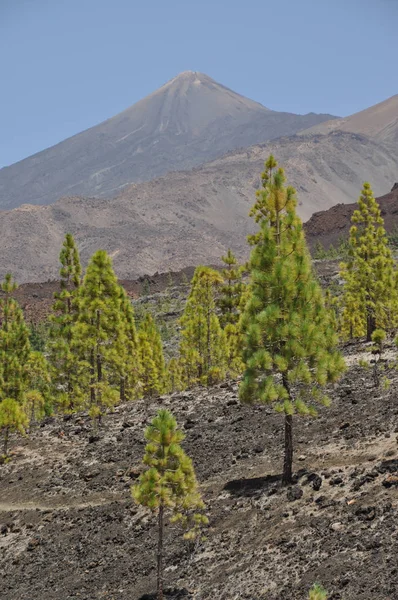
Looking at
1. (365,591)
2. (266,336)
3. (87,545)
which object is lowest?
(87,545)

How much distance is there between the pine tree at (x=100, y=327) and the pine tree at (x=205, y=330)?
279 inches

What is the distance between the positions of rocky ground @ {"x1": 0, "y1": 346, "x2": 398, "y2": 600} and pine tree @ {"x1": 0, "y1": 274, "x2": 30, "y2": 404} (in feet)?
16.0

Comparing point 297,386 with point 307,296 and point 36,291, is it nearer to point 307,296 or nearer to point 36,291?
point 307,296

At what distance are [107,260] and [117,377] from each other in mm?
6914

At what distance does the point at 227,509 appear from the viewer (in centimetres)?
1934

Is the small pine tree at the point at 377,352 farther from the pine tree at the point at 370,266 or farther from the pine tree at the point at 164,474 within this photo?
the pine tree at the point at 164,474

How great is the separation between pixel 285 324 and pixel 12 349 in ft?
72.6

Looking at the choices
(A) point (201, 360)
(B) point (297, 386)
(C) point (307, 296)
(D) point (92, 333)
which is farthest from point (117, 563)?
(A) point (201, 360)

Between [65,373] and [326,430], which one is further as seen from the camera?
[65,373]

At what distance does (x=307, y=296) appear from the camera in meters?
18.6

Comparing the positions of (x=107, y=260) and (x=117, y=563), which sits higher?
(x=107, y=260)

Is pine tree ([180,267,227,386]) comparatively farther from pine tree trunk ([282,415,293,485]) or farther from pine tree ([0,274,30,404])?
pine tree trunk ([282,415,293,485])

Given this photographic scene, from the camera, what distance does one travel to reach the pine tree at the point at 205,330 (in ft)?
133

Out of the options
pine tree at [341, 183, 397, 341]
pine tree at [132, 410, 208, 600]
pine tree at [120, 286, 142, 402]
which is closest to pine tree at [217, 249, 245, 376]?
A: pine tree at [120, 286, 142, 402]
